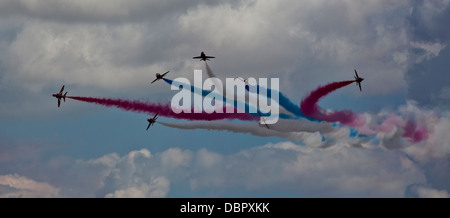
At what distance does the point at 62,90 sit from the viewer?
544 feet
